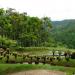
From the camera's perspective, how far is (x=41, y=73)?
24625 mm

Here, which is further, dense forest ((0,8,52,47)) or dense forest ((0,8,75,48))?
dense forest ((0,8,52,47))

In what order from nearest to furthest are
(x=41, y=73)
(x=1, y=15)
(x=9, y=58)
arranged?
(x=41, y=73) → (x=9, y=58) → (x=1, y=15)

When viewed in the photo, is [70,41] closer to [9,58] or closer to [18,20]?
[18,20]

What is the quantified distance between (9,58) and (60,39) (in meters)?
90.3

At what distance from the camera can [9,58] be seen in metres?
33.3

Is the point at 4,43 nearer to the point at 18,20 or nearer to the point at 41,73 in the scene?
the point at 18,20

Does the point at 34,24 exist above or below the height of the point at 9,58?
above

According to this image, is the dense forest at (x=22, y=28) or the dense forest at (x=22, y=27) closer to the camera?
the dense forest at (x=22, y=27)

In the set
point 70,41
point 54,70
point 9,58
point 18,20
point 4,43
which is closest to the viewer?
point 54,70

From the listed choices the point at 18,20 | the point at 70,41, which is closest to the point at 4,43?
the point at 18,20

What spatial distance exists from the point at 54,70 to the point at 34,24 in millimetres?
53331

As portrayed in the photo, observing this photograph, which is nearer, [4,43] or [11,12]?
[4,43]

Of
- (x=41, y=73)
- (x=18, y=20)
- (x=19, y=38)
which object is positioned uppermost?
(x=18, y=20)

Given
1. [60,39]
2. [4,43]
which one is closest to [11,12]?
[4,43]
